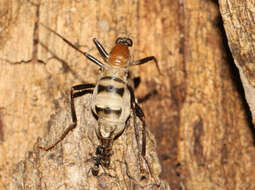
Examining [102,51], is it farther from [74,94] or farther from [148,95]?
[148,95]

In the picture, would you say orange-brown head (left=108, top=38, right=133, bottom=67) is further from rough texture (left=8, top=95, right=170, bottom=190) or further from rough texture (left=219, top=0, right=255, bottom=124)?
rough texture (left=219, top=0, right=255, bottom=124)

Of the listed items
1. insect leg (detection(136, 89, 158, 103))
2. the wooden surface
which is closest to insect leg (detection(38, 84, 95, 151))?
the wooden surface

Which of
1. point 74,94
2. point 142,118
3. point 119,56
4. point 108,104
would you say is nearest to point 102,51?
point 119,56

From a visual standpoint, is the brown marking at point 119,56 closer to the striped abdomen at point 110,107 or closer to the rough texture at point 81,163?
the striped abdomen at point 110,107

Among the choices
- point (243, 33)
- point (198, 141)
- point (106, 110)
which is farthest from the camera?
point (198, 141)

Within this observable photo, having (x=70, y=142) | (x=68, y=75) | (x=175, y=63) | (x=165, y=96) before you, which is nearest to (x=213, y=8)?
(x=175, y=63)

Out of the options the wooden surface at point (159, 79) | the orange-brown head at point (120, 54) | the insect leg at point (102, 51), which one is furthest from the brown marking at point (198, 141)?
the insect leg at point (102, 51)
